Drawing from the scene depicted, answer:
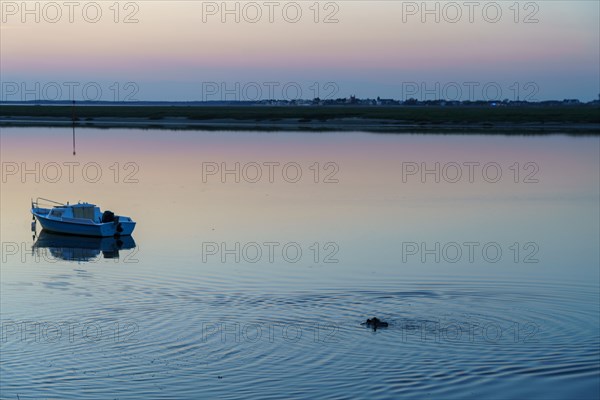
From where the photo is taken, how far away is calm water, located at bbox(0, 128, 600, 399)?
14.8 metres

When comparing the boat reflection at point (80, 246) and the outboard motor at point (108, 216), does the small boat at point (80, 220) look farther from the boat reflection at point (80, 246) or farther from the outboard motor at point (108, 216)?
the boat reflection at point (80, 246)

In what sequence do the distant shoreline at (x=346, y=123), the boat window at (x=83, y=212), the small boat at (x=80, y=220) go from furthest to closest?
the distant shoreline at (x=346, y=123) < the boat window at (x=83, y=212) < the small boat at (x=80, y=220)

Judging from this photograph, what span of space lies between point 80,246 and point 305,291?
11.1 m

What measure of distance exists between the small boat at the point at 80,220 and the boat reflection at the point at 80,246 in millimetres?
198

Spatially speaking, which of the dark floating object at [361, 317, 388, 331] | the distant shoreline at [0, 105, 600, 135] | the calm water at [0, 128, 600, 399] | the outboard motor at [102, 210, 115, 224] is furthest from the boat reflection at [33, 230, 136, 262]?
the distant shoreline at [0, 105, 600, 135]

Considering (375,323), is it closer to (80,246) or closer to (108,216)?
(80,246)

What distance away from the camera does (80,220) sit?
1214 inches

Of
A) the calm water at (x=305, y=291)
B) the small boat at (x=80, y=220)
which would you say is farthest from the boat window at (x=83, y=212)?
the calm water at (x=305, y=291)

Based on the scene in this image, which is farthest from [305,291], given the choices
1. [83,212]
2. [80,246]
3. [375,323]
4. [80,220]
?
[83,212]

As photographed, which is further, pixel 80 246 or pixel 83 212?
pixel 83 212

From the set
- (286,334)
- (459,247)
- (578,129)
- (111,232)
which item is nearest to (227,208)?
(111,232)

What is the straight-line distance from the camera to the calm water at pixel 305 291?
14.8 metres

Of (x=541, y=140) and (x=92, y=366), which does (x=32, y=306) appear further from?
(x=541, y=140)

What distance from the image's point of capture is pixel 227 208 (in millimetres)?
34906
